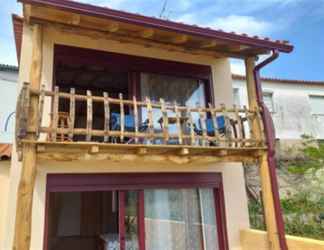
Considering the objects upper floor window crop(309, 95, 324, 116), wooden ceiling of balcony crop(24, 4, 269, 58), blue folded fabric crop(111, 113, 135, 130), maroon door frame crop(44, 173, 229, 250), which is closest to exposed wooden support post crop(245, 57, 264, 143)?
wooden ceiling of balcony crop(24, 4, 269, 58)

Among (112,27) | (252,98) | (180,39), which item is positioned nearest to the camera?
(112,27)

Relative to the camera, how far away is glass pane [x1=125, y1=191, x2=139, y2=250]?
5703mm

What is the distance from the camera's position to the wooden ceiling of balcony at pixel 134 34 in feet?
17.0

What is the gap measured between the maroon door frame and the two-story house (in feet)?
0.07

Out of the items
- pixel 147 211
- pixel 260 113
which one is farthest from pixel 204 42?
pixel 147 211

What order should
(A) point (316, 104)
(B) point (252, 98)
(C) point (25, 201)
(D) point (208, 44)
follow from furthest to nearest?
(A) point (316, 104)
(D) point (208, 44)
(B) point (252, 98)
(C) point (25, 201)

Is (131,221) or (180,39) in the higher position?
(180,39)

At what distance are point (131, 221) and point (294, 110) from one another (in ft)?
39.6

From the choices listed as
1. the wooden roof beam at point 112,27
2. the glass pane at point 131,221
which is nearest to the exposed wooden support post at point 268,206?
the glass pane at point 131,221

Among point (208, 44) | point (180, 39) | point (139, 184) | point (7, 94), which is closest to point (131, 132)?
point (139, 184)

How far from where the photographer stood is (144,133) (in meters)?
5.02

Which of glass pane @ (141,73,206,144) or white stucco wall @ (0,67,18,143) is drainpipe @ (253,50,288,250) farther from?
white stucco wall @ (0,67,18,143)

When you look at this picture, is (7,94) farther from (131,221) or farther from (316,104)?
(316,104)

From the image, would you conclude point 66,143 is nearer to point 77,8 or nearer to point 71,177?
point 71,177
